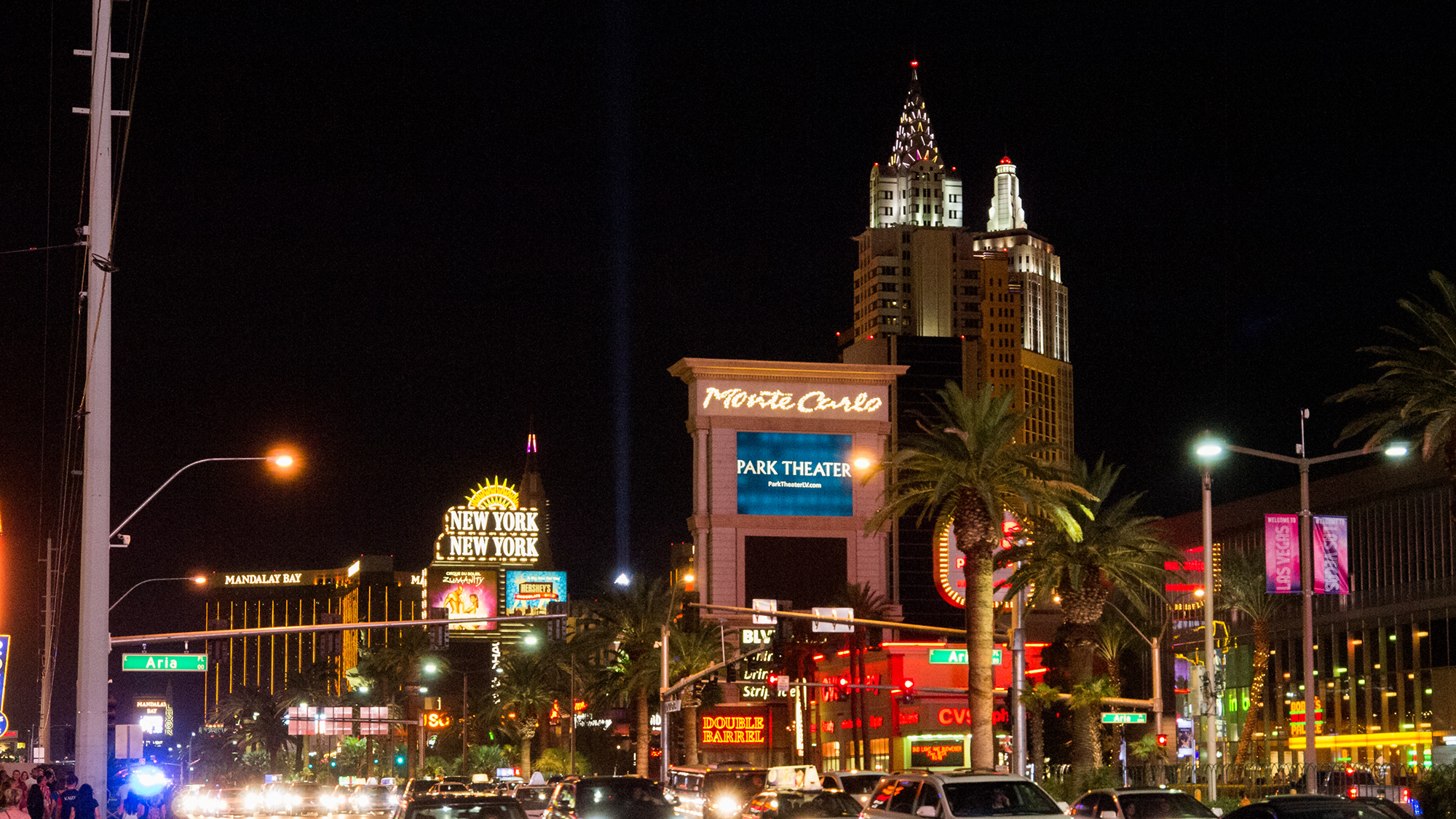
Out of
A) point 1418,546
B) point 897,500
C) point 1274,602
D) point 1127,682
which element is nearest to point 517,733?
point 1127,682

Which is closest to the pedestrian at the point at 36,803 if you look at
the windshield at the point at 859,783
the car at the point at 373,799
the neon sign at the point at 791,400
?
the windshield at the point at 859,783

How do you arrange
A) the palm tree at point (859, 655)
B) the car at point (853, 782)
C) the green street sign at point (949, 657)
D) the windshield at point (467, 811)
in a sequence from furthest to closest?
the green street sign at point (949, 657) < the palm tree at point (859, 655) < the car at point (853, 782) < the windshield at point (467, 811)

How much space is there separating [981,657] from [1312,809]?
27838 millimetres

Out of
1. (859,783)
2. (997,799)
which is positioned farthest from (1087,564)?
(997,799)

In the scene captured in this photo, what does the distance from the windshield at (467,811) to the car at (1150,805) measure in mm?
10092

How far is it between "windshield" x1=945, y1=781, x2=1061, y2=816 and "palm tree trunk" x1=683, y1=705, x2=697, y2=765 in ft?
237

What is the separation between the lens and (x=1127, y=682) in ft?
362

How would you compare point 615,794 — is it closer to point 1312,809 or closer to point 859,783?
point 859,783

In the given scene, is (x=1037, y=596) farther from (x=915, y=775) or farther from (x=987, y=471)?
(x=915, y=775)

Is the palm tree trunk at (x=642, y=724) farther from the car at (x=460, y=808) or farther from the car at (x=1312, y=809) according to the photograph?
the car at (x=1312, y=809)

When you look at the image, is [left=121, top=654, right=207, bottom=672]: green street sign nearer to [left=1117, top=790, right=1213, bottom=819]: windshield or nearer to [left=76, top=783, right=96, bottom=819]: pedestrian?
[left=76, top=783, right=96, bottom=819]: pedestrian

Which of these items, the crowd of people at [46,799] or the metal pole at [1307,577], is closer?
the crowd of people at [46,799]

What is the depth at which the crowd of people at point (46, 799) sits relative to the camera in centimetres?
2506

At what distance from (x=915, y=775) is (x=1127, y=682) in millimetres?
88293
